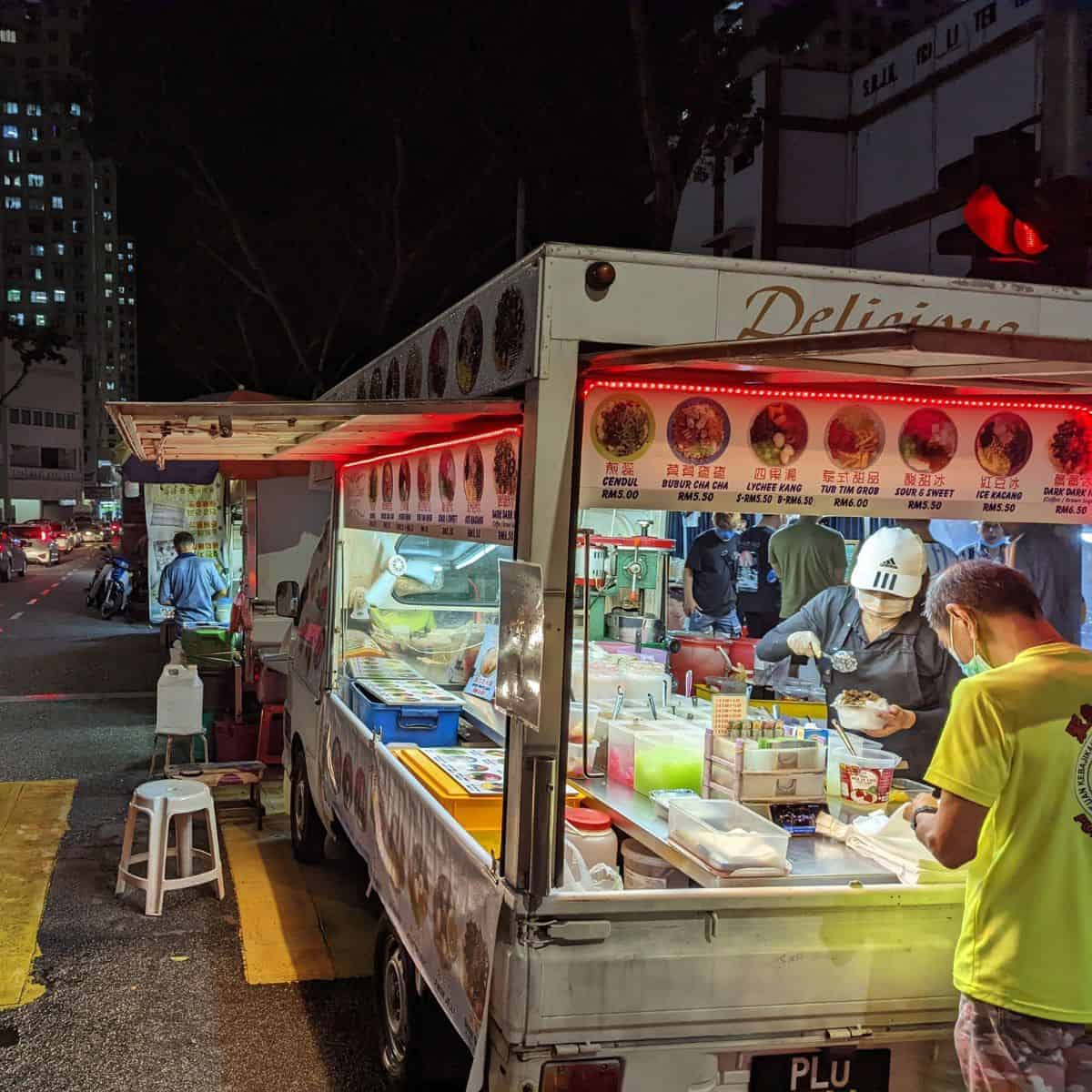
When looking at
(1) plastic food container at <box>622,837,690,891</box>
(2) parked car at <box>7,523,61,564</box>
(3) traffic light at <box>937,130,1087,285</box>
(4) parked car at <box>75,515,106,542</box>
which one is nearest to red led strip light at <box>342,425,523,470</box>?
(1) plastic food container at <box>622,837,690,891</box>

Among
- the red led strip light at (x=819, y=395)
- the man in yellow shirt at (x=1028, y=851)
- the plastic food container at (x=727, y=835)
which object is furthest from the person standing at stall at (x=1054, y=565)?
the man in yellow shirt at (x=1028, y=851)

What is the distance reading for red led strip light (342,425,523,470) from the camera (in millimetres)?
3656

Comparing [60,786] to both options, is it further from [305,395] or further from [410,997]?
[305,395]

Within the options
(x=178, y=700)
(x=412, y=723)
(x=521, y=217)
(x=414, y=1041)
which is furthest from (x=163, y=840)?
(x=521, y=217)

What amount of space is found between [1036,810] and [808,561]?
313 centimetres

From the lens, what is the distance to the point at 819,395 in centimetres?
335

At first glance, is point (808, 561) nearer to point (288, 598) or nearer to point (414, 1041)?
point (414, 1041)

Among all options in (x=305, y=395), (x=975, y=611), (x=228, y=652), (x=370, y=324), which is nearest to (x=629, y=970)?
(x=975, y=611)

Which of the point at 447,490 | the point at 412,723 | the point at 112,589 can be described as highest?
the point at 447,490

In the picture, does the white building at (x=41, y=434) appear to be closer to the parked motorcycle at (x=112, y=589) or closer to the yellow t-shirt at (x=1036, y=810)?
the parked motorcycle at (x=112, y=589)

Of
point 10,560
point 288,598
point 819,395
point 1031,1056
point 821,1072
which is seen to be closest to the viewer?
point 1031,1056

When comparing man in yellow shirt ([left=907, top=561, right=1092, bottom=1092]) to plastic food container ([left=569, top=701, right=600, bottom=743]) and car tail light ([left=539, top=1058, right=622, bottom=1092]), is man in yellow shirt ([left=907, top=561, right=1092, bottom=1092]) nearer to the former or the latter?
car tail light ([left=539, top=1058, right=622, bottom=1092])

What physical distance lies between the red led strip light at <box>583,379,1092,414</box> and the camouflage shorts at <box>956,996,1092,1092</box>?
1.77m

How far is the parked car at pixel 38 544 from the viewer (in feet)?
136
